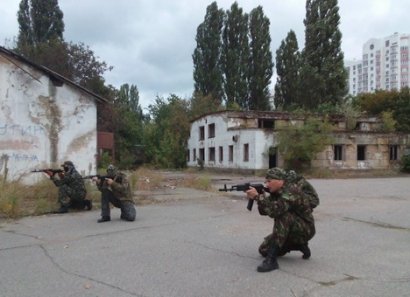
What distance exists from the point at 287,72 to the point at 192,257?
44207mm

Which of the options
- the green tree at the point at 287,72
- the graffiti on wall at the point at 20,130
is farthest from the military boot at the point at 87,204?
the green tree at the point at 287,72

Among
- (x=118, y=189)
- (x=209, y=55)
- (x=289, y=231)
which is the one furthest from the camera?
(x=209, y=55)

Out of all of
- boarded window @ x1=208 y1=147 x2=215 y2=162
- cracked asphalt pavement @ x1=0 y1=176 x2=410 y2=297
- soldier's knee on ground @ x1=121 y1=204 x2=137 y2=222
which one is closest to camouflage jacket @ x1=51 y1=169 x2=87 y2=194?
cracked asphalt pavement @ x1=0 y1=176 x2=410 y2=297

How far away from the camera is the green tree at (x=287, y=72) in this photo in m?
48.3

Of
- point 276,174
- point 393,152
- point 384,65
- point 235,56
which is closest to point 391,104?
point 393,152

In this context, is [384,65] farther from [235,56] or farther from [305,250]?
[305,250]

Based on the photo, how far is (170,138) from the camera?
49.3 m

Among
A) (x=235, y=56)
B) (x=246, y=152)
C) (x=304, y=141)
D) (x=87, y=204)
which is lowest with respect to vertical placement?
(x=87, y=204)

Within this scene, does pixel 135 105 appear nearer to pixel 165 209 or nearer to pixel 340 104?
pixel 340 104

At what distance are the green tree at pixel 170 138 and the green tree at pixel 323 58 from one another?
43.4 ft

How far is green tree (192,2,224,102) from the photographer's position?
163ft

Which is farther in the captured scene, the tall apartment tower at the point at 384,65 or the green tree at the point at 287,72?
the tall apartment tower at the point at 384,65

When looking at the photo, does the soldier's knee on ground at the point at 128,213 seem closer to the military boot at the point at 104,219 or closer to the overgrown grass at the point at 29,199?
the military boot at the point at 104,219

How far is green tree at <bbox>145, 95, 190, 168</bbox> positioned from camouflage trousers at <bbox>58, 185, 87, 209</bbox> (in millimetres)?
36817
